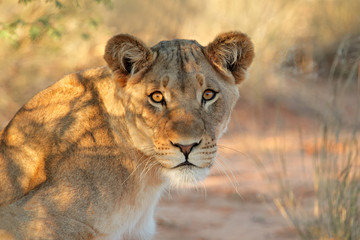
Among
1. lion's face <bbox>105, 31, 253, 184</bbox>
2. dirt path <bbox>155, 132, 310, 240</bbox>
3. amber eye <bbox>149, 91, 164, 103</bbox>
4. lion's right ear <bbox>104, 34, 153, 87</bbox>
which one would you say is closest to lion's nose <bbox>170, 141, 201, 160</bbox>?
lion's face <bbox>105, 31, 253, 184</bbox>

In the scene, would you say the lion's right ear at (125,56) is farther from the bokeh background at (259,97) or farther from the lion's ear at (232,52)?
the bokeh background at (259,97)

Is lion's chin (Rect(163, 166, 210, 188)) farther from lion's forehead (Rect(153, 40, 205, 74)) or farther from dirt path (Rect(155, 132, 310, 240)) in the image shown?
dirt path (Rect(155, 132, 310, 240))

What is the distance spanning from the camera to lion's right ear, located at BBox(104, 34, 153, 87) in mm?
2930

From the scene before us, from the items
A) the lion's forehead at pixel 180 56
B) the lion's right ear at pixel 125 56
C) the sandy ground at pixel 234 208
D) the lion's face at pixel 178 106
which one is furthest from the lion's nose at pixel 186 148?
the sandy ground at pixel 234 208

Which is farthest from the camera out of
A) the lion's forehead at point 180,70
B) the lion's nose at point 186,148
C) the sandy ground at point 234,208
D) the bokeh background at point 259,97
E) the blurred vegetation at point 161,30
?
the blurred vegetation at point 161,30

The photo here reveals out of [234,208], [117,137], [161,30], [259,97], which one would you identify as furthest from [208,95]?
[161,30]

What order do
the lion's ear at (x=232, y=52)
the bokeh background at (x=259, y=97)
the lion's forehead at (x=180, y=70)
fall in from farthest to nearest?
the bokeh background at (x=259, y=97), the lion's ear at (x=232, y=52), the lion's forehead at (x=180, y=70)

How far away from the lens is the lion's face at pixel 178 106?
2.83 meters

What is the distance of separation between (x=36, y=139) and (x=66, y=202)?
0.49 meters

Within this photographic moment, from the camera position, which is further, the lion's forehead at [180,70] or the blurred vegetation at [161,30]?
the blurred vegetation at [161,30]

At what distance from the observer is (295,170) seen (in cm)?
708

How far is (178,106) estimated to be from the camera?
2.87 m

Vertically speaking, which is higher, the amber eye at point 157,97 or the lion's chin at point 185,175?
the amber eye at point 157,97

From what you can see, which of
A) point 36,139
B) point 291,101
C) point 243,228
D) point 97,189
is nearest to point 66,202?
point 97,189
